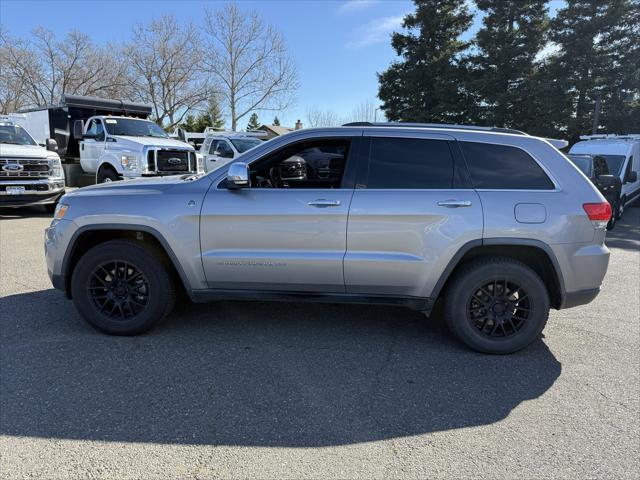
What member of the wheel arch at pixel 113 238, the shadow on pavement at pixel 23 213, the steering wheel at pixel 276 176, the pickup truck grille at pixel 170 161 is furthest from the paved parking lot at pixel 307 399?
the shadow on pavement at pixel 23 213

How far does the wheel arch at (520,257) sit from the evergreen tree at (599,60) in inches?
1009

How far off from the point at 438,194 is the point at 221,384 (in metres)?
2.22

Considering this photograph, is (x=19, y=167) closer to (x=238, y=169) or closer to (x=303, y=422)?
(x=238, y=169)

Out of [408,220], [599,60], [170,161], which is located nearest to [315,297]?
[408,220]

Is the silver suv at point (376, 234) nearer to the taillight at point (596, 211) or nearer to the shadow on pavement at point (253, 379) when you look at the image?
the taillight at point (596, 211)

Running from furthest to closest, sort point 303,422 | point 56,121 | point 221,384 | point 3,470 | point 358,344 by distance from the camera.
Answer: point 56,121 → point 358,344 → point 221,384 → point 303,422 → point 3,470

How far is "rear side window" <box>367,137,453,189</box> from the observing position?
3.70 meters

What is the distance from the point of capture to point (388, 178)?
372cm

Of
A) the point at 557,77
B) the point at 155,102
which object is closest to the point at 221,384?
the point at 557,77

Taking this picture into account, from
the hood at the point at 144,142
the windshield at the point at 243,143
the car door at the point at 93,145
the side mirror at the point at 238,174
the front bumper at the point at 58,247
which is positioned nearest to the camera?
the side mirror at the point at 238,174

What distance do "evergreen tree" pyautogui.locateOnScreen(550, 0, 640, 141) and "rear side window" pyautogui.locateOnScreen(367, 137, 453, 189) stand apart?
25.8 metres

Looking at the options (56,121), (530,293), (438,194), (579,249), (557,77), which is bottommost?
(530,293)

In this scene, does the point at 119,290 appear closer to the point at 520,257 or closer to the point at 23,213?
the point at 520,257

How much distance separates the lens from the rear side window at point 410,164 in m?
3.70
